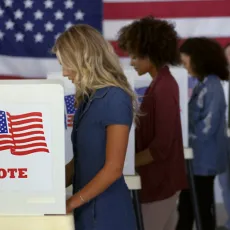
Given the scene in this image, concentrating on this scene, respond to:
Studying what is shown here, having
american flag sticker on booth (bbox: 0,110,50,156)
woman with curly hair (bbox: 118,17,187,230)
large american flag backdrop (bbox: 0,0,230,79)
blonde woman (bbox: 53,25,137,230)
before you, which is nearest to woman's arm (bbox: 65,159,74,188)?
blonde woman (bbox: 53,25,137,230)

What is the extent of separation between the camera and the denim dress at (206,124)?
3.45 m

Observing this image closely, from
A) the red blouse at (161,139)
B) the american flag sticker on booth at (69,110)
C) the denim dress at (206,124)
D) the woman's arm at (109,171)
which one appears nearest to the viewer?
the woman's arm at (109,171)

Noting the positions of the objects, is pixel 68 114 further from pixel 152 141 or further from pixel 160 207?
pixel 160 207

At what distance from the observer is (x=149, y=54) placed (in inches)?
103

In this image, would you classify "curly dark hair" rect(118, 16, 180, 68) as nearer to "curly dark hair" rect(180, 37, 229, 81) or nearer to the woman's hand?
"curly dark hair" rect(180, 37, 229, 81)

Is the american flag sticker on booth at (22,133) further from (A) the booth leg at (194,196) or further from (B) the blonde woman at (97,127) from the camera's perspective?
(A) the booth leg at (194,196)

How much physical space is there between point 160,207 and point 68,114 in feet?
1.90

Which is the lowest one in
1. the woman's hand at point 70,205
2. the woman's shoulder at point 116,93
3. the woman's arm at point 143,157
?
the woman's arm at point 143,157

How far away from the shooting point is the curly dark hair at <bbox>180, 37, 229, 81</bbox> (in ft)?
11.5

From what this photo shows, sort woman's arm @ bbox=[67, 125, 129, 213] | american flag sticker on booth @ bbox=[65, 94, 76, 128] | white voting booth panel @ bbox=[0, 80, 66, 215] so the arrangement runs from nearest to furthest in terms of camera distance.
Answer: white voting booth panel @ bbox=[0, 80, 66, 215] < woman's arm @ bbox=[67, 125, 129, 213] < american flag sticker on booth @ bbox=[65, 94, 76, 128]

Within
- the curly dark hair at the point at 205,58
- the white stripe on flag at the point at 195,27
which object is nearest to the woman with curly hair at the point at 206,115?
the curly dark hair at the point at 205,58

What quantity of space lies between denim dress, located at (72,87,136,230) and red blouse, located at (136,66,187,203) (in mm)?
658

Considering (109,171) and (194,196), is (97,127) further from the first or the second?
(194,196)

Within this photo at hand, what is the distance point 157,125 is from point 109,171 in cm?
80
